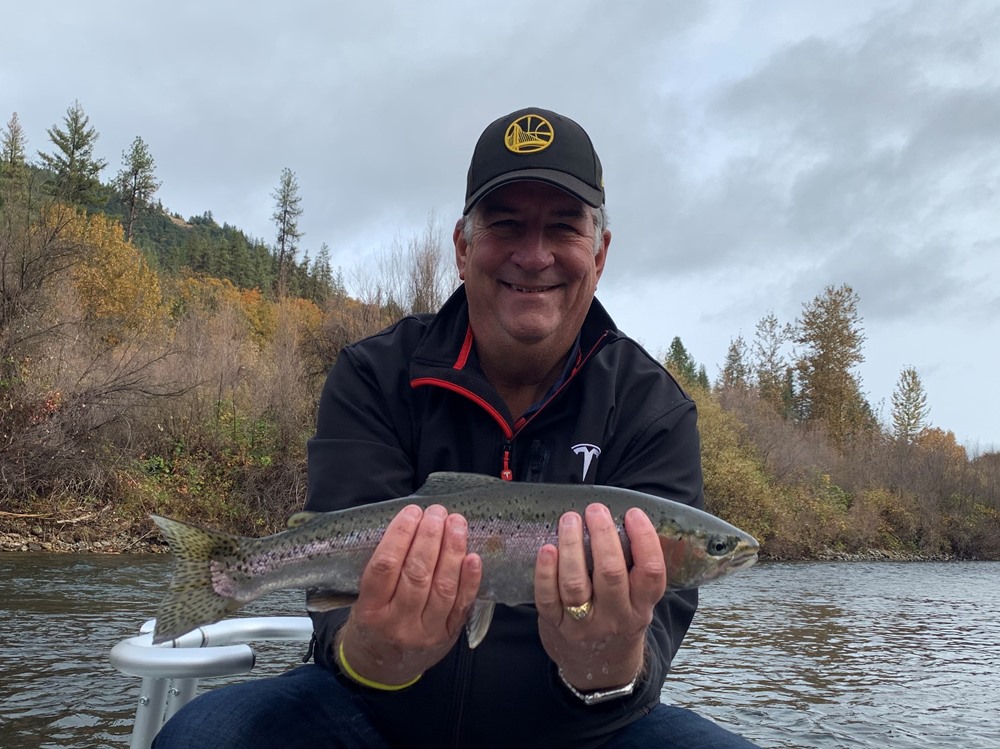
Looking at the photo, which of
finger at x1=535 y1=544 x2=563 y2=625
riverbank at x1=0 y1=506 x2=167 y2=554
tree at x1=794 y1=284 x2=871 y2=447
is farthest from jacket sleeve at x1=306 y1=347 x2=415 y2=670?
tree at x1=794 y1=284 x2=871 y2=447

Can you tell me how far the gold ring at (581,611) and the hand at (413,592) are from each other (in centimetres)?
32

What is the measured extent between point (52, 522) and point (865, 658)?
64.0 feet

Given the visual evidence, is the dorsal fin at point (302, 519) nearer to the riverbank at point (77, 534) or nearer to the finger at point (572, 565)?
the finger at point (572, 565)

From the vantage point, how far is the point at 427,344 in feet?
11.5

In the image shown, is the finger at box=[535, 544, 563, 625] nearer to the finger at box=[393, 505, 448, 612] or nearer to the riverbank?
the finger at box=[393, 505, 448, 612]

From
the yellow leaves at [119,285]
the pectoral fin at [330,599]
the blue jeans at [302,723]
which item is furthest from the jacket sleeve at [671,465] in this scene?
the yellow leaves at [119,285]

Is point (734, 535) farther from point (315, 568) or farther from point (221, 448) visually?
point (221, 448)

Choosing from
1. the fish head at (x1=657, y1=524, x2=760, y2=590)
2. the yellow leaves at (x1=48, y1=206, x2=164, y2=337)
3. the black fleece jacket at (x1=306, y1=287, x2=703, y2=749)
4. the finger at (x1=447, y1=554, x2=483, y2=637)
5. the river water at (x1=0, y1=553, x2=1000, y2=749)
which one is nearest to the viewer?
the finger at (x1=447, y1=554, x2=483, y2=637)

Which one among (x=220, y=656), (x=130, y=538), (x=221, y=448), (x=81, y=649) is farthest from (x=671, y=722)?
(x=221, y=448)

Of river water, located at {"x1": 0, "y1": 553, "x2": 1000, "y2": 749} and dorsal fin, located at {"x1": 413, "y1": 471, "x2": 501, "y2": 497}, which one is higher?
dorsal fin, located at {"x1": 413, "y1": 471, "x2": 501, "y2": 497}

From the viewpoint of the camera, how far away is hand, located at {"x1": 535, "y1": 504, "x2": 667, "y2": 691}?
2588mm

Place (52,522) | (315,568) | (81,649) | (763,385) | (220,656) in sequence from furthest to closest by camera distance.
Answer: (763,385) → (52,522) → (81,649) → (315,568) → (220,656)

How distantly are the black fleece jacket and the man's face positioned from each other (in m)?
0.18

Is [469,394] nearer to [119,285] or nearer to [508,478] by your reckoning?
[508,478]
